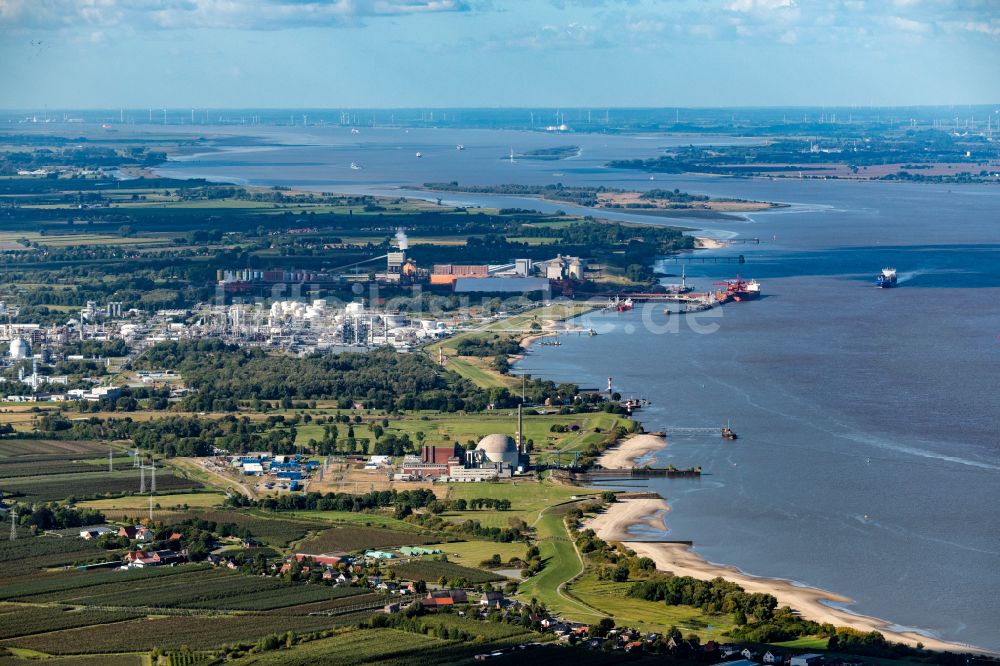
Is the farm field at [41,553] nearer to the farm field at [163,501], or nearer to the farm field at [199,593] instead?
the farm field at [199,593]

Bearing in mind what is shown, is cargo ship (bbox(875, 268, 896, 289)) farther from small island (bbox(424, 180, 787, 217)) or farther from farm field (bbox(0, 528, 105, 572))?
farm field (bbox(0, 528, 105, 572))

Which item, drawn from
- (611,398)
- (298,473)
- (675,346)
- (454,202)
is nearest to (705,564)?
(298,473)

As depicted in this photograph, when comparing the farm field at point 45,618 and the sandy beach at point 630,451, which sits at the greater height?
the sandy beach at point 630,451

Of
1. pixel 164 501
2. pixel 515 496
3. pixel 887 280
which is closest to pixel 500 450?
pixel 515 496

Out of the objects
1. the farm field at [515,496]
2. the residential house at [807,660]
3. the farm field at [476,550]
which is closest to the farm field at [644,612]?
the residential house at [807,660]

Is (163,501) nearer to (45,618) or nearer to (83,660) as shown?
(45,618)

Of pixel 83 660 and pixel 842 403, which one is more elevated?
pixel 842 403
